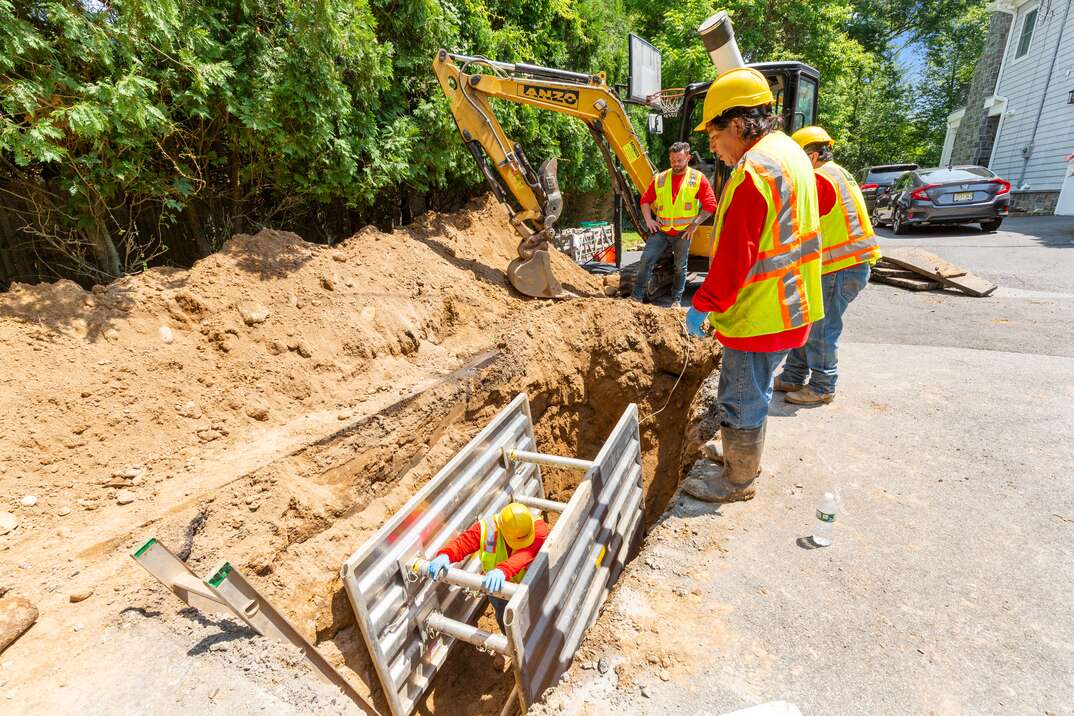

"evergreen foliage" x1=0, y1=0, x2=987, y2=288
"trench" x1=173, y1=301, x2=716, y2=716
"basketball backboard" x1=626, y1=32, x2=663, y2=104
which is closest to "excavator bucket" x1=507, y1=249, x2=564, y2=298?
"trench" x1=173, y1=301, x2=716, y2=716

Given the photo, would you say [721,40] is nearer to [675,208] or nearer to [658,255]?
[675,208]

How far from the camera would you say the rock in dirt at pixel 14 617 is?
7.00ft

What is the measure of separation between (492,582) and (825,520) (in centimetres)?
177

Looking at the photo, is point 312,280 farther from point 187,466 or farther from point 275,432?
point 187,466

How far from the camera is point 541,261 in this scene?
6508mm

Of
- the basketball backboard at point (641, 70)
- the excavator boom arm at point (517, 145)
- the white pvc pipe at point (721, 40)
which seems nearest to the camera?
the white pvc pipe at point (721, 40)

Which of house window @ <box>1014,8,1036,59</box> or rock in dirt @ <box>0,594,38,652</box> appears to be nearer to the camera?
rock in dirt @ <box>0,594,38,652</box>

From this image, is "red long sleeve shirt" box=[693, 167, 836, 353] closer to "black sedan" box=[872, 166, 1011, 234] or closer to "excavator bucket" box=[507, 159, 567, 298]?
"excavator bucket" box=[507, 159, 567, 298]

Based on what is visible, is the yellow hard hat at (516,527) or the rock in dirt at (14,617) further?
the yellow hard hat at (516,527)

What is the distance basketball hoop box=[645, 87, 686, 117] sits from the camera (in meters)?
6.98

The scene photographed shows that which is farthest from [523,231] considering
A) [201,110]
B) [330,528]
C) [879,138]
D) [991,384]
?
[879,138]

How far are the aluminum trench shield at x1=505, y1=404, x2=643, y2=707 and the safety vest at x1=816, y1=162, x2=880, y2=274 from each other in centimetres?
195

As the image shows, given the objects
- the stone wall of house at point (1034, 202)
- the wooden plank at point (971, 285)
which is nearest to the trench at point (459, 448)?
the wooden plank at point (971, 285)

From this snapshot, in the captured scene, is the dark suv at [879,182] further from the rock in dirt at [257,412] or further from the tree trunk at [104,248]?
the tree trunk at [104,248]
